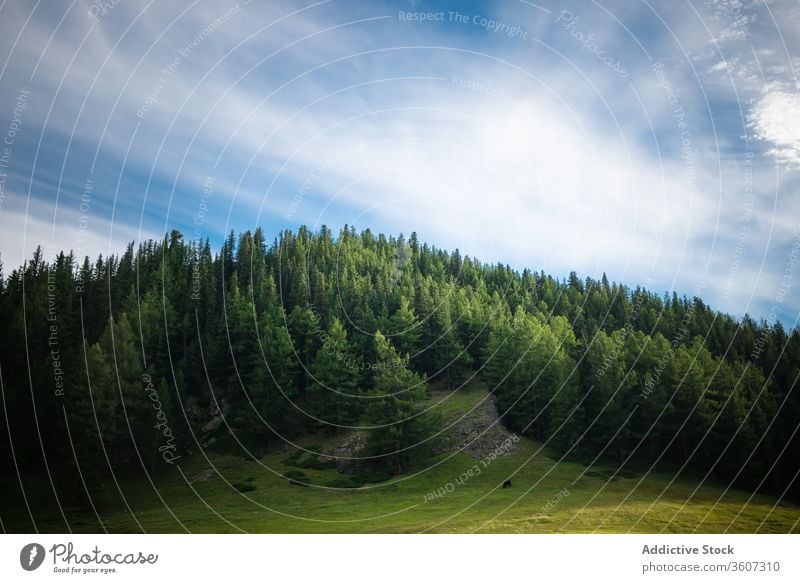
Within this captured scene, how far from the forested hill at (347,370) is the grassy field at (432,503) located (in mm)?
3212

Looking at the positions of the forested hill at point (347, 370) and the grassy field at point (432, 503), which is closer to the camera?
the grassy field at point (432, 503)

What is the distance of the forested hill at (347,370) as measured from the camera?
35.5 metres

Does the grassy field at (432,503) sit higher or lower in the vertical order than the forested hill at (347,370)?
lower

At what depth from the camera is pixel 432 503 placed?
97.1 ft

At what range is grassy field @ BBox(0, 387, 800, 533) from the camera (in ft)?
77.6

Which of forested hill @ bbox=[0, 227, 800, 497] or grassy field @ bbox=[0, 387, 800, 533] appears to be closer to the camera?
grassy field @ bbox=[0, 387, 800, 533]

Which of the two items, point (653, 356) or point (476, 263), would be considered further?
point (476, 263)

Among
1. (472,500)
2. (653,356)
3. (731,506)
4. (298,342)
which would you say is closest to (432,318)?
(298,342)

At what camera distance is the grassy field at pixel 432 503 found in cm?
2364

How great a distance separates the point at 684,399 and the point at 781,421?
7200 mm

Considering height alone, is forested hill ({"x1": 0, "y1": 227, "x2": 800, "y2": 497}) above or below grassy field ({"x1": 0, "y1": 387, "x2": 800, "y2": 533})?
above

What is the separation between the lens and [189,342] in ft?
209

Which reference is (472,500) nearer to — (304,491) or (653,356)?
(304,491)

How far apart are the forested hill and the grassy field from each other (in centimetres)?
321
